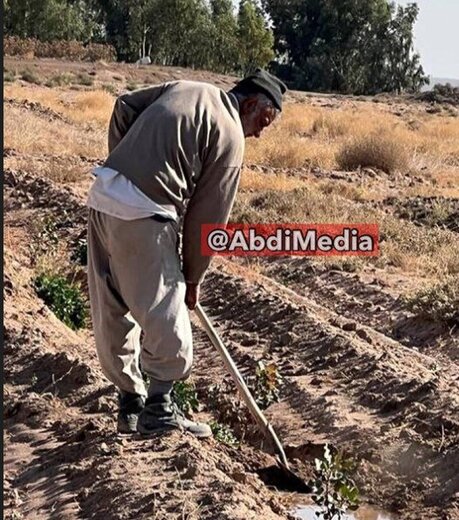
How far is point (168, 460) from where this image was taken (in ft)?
16.4

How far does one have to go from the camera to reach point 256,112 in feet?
16.4

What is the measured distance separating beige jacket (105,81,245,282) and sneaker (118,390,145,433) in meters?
0.80

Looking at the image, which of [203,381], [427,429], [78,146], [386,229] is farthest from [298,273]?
[78,146]

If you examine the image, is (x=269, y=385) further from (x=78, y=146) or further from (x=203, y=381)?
(x=78, y=146)

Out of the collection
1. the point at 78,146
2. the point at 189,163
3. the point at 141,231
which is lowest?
the point at 78,146

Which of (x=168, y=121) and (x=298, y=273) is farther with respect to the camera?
(x=298, y=273)

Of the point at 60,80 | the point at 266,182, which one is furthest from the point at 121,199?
the point at 60,80

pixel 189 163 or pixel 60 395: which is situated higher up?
pixel 189 163

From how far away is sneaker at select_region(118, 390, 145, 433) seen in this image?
5.29m

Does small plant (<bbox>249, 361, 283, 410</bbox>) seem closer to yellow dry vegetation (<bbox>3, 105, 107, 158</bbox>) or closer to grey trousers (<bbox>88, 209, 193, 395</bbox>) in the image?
grey trousers (<bbox>88, 209, 193, 395</bbox>)

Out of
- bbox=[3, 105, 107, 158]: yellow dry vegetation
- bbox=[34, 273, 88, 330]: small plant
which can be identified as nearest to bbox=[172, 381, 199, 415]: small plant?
bbox=[34, 273, 88, 330]: small plant

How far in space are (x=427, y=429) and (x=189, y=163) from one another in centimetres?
242

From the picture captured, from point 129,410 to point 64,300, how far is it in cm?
339

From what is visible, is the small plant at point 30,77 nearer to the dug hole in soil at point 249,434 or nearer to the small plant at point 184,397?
the dug hole in soil at point 249,434
